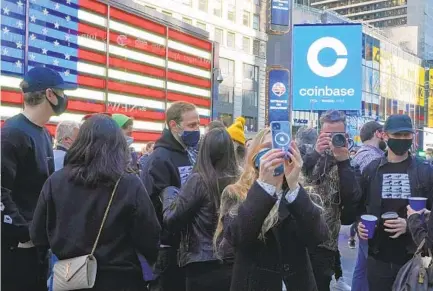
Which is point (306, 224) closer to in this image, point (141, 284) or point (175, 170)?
point (141, 284)

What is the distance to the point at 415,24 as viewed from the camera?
4429 inches

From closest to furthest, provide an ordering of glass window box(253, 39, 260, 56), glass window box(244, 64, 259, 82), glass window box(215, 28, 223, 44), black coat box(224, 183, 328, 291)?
1. black coat box(224, 183, 328, 291)
2. glass window box(215, 28, 223, 44)
3. glass window box(244, 64, 259, 82)
4. glass window box(253, 39, 260, 56)

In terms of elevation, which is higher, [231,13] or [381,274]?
[231,13]

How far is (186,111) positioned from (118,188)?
1843mm

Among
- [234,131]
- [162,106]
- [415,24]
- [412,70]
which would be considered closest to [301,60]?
[162,106]

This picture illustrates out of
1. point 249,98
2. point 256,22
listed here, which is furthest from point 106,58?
point 256,22

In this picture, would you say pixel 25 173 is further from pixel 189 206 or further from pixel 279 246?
pixel 279 246

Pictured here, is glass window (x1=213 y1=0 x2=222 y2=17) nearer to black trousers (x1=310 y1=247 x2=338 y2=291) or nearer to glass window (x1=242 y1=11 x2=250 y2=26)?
glass window (x1=242 y1=11 x2=250 y2=26)

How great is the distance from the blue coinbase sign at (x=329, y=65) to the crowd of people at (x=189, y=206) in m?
15.0

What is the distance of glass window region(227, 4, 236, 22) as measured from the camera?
49600mm

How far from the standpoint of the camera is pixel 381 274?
4.22m

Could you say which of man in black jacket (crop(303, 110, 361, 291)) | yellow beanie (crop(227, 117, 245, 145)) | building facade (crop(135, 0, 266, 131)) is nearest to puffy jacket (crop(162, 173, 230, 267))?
man in black jacket (crop(303, 110, 361, 291))

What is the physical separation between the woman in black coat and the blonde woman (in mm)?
792

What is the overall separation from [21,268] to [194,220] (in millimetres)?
1167
